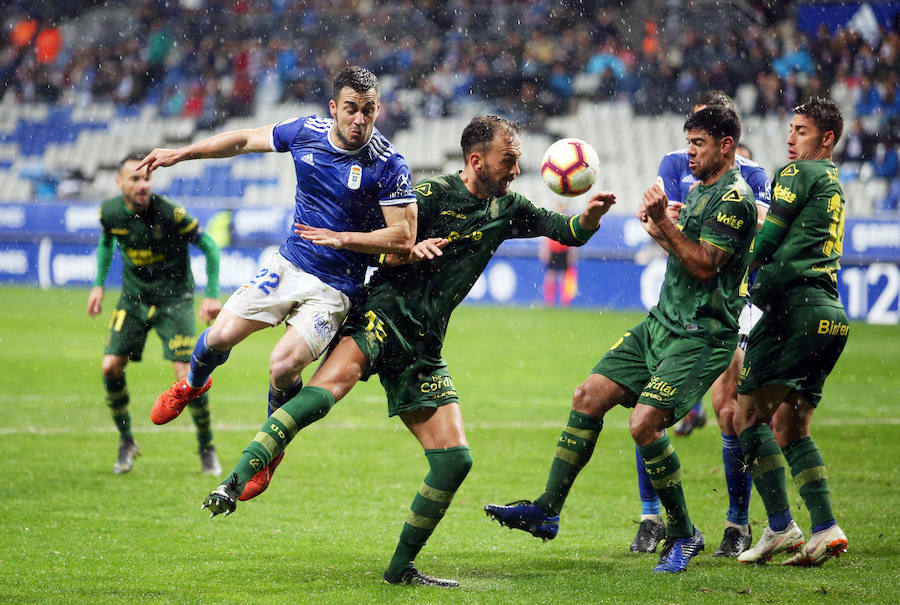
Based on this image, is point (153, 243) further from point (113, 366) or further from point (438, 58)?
point (438, 58)

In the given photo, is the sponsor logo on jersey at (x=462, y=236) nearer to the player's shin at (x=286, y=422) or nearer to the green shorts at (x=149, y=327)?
the player's shin at (x=286, y=422)

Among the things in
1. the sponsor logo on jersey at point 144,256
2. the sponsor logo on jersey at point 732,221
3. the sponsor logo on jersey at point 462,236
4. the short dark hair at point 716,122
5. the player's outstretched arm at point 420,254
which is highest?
the short dark hair at point 716,122

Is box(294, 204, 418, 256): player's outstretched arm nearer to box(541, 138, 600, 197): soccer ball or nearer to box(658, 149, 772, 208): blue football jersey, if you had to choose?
box(541, 138, 600, 197): soccer ball

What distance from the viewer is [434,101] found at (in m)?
29.4

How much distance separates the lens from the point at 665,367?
18.4 ft

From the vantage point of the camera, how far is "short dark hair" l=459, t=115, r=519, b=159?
5633 millimetres

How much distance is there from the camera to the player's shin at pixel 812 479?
19.6 ft

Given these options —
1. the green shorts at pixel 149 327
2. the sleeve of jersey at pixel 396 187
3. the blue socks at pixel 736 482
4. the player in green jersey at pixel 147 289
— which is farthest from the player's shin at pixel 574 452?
the green shorts at pixel 149 327

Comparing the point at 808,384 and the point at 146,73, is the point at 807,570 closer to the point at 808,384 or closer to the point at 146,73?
the point at 808,384

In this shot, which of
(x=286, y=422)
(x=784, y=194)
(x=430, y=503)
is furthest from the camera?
(x=784, y=194)

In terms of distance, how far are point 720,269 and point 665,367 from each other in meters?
0.60

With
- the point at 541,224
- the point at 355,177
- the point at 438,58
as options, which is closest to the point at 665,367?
the point at 541,224

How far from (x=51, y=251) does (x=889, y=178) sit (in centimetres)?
1869

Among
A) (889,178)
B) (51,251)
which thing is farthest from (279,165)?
(889,178)
